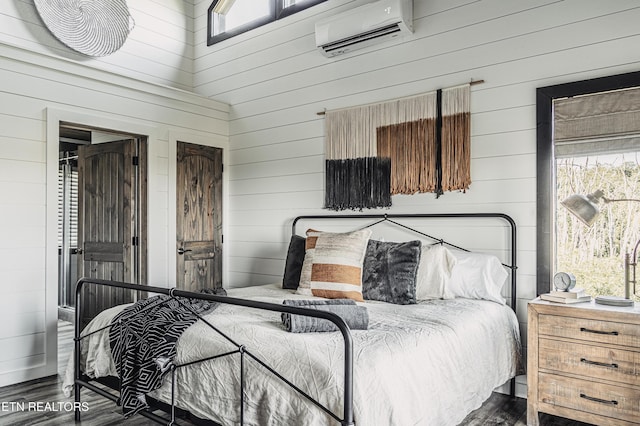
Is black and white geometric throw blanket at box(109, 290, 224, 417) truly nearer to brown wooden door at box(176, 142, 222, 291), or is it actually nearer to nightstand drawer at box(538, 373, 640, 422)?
nightstand drawer at box(538, 373, 640, 422)

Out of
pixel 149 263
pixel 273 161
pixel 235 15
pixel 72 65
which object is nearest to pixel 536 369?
pixel 273 161

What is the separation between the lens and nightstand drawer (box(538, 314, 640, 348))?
2307 mm

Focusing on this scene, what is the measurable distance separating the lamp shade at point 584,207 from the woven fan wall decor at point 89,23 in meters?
4.27

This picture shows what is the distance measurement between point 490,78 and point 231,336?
2387 mm

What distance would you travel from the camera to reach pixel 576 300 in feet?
8.32

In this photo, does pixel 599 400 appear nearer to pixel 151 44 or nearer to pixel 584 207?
pixel 584 207

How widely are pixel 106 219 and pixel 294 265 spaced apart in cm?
201

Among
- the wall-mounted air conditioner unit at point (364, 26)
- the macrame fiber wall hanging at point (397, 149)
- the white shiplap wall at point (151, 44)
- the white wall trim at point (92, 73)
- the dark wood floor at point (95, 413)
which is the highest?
the white shiplap wall at point (151, 44)

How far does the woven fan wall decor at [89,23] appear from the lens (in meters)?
4.30

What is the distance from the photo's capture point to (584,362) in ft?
7.95

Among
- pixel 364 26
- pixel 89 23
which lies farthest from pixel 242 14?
pixel 364 26

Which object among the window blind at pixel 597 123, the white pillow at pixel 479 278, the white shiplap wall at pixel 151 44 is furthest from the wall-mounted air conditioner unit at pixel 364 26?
the white shiplap wall at pixel 151 44

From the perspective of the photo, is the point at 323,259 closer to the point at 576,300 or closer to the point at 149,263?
the point at 576,300

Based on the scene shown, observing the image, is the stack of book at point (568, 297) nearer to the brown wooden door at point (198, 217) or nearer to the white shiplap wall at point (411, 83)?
the white shiplap wall at point (411, 83)
